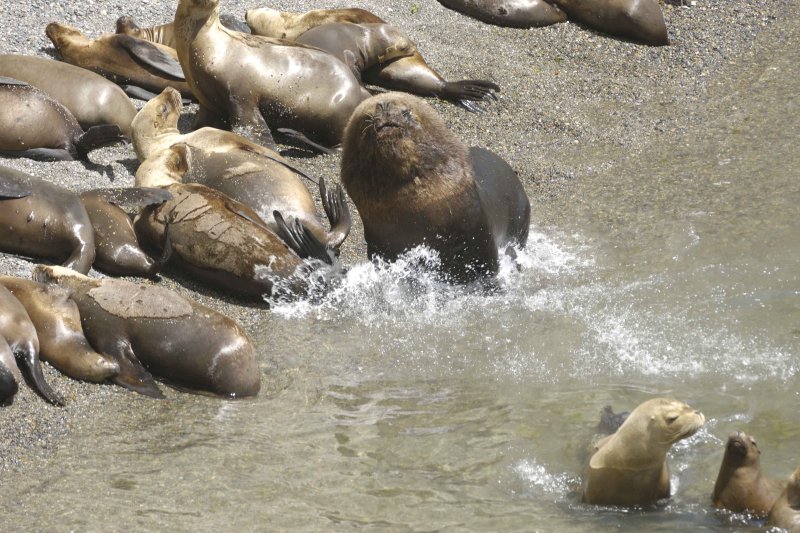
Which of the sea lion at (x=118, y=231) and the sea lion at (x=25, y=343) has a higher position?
the sea lion at (x=25, y=343)

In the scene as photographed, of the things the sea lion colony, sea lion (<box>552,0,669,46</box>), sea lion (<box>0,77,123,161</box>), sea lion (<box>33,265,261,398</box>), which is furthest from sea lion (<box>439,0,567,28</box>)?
sea lion (<box>33,265,261,398</box>)

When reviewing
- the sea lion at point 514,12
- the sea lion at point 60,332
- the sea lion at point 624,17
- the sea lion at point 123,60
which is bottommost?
the sea lion at point 123,60

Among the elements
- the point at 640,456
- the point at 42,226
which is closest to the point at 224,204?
the point at 42,226

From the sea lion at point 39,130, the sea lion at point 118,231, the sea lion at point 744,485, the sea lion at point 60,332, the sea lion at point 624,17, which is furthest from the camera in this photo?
the sea lion at point 624,17

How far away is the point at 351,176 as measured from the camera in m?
6.56

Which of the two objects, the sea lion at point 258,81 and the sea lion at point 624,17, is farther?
the sea lion at point 624,17

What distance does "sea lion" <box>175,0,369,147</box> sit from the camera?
849 centimetres

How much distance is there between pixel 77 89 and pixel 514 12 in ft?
14.0

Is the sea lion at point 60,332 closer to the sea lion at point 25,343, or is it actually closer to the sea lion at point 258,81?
the sea lion at point 25,343

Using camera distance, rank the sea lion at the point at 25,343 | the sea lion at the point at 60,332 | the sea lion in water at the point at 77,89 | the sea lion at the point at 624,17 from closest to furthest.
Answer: the sea lion at the point at 25,343 < the sea lion at the point at 60,332 < the sea lion in water at the point at 77,89 < the sea lion at the point at 624,17

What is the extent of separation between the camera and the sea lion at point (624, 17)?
413 inches

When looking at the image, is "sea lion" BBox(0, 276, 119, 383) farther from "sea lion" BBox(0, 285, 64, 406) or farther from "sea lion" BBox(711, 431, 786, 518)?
"sea lion" BBox(711, 431, 786, 518)

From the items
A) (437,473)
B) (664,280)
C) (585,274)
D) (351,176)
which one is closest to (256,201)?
(351,176)

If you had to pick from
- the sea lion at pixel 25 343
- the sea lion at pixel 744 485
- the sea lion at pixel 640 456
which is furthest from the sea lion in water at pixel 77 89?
the sea lion at pixel 744 485
